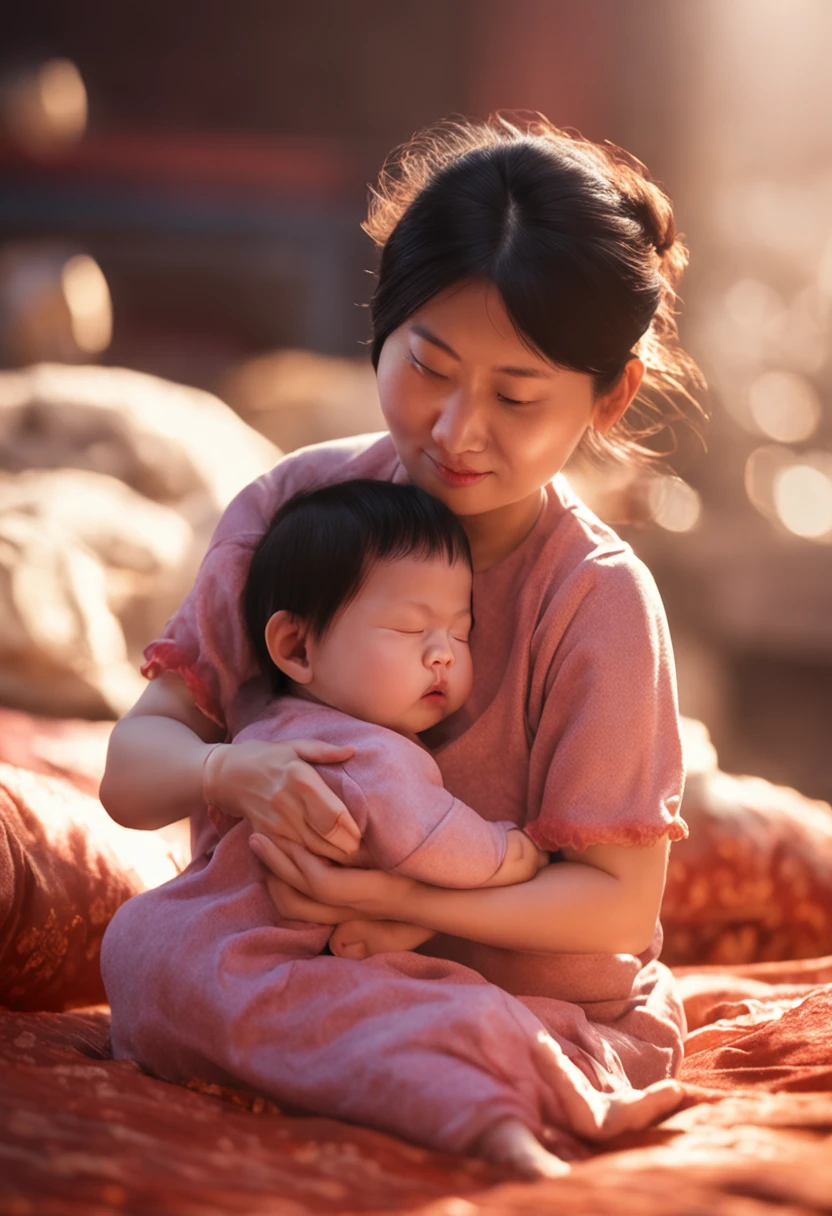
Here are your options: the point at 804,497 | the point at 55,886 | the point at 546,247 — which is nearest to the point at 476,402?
the point at 546,247

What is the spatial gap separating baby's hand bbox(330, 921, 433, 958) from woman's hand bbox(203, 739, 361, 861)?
7cm

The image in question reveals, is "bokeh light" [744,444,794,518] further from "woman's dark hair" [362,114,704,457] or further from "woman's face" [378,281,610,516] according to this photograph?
"woman's face" [378,281,610,516]

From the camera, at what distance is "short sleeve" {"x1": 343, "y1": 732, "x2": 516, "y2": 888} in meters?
1.24

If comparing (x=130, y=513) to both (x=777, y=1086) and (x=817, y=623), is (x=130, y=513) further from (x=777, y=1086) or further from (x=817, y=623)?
(x=817, y=623)

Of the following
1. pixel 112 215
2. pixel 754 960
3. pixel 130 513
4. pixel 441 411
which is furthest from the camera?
pixel 112 215

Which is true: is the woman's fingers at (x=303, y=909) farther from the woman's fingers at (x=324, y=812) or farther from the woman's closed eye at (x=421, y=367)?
the woman's closed eye at (x=421, y=367)

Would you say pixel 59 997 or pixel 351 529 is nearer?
pixel 351 529

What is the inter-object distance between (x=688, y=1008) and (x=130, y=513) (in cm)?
186

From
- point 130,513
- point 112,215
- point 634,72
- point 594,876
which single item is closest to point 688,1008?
point 594,876

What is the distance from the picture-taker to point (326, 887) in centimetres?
125

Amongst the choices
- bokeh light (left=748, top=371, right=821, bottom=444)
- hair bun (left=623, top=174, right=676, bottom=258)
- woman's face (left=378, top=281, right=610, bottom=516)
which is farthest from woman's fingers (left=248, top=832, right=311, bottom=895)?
bokeh light (left=748, top=371, right=821, bottom=444)

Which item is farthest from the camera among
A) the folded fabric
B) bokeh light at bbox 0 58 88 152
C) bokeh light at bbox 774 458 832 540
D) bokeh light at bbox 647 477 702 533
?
bokeh light at bbox 0 58 88 152

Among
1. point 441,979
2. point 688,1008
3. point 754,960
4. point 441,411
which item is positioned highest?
point 441,411

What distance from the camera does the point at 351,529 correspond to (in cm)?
135
